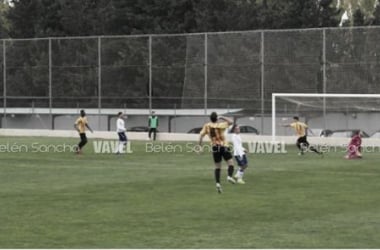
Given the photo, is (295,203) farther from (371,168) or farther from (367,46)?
(367,46)

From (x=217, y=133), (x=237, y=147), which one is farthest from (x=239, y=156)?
(x=217, y=133)

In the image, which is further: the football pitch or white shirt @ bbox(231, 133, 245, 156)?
white shirt @ bbox(231, 133, 245, 156)

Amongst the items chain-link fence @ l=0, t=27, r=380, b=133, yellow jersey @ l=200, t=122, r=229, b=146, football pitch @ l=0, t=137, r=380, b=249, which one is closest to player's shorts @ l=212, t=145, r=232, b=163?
yellow jersey @ l=200, t=122, r=229, b=146

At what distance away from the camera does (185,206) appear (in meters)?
16.5

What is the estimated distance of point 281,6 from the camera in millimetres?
65688

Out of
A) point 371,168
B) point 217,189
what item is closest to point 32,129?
point 371,168

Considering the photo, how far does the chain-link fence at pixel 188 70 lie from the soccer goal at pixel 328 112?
2.04 feet

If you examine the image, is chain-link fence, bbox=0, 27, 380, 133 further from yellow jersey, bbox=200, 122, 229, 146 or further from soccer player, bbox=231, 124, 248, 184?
yellow jersey, bbox=200, 122, 229, 146

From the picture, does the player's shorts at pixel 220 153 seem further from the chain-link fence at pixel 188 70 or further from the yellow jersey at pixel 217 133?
the chain-link fence at pixel 188 70

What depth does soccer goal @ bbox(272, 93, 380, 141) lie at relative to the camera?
40625mm

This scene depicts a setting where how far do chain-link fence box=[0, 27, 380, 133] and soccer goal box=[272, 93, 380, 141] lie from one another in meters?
0.62

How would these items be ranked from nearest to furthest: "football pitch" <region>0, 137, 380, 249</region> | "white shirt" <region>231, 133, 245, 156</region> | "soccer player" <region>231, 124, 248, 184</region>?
"football pitch" <region>0, 137, 380, 249</region> → "soccer player" <region>231, 124, 248, 184</region> → "white shirt" <region>231, 133, 245, 156</region>

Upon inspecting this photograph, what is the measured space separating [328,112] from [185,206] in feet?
86.9

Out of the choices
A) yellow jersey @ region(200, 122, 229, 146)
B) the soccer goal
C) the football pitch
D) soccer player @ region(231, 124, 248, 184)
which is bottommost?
the football pitch
